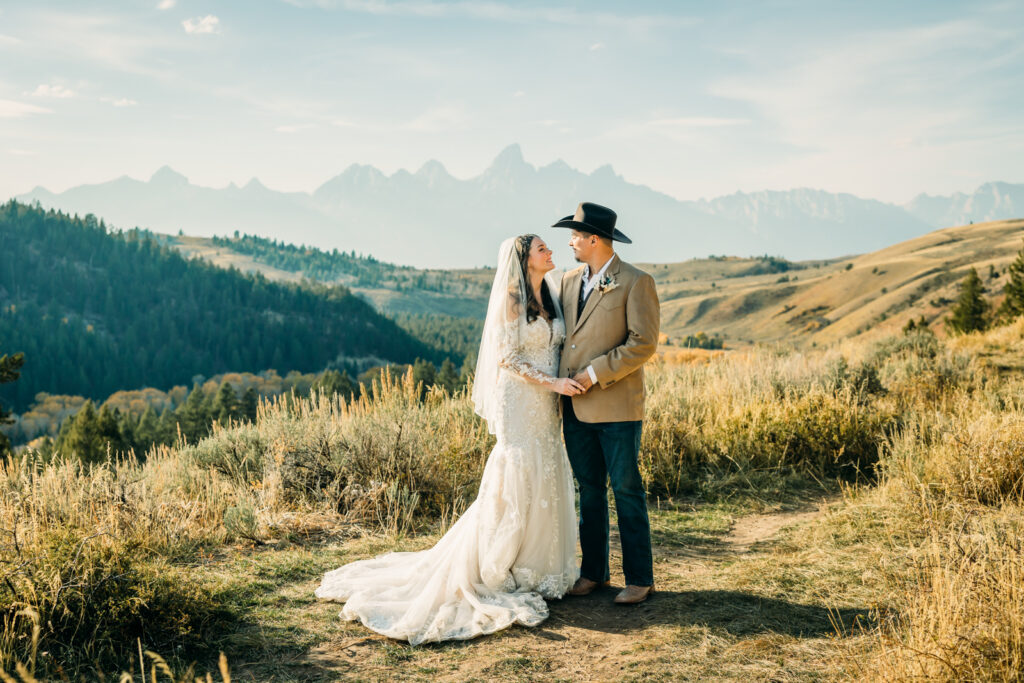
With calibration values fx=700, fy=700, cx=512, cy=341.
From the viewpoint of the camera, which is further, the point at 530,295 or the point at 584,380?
the point at 530,295

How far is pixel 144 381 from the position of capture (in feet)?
454

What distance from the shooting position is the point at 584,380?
13.9 feet

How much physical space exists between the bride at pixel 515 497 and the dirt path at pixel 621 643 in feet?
0.81

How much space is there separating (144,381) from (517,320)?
500 feet

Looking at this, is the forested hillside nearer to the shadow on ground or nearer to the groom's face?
the shadow on ground

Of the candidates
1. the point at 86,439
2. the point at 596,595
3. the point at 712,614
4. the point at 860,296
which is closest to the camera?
the point at 712,614

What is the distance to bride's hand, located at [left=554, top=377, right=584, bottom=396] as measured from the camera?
13.9ft

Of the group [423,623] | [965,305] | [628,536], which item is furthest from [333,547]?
[965,305]

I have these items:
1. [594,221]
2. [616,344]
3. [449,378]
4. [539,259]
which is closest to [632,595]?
[616,344]

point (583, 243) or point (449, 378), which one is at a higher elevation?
point (583, 243)

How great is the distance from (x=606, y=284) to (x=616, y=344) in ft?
1.23

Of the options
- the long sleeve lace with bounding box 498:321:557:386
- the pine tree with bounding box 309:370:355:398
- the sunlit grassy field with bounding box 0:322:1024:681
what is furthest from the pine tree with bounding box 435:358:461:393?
the long sleeve lace with bounding box 498:321:557:386

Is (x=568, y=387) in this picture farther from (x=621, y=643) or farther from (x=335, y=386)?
Result: (x=335, y=386)

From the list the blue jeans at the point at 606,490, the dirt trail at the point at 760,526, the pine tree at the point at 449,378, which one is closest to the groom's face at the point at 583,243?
the blue jeans at the point at 606,490
